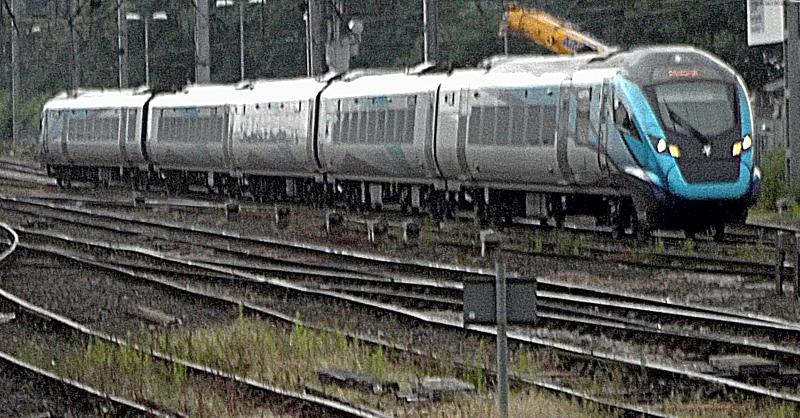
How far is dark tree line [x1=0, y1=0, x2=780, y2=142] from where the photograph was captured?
6134 centimetres

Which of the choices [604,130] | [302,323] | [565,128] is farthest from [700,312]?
[565,128]

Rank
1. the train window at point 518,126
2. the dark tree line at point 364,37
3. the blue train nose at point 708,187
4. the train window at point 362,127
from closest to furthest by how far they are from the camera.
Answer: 1. the blue train nose at point 708,187
2. the train window at point 518,126
3. the train window at point 362,127
4. the dark tree line at point 364,37

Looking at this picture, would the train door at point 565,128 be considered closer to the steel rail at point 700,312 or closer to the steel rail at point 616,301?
the steel rail at point 616,301

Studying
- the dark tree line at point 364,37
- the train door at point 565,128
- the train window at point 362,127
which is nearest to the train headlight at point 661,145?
the train door at point 565,128

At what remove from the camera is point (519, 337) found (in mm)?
14594

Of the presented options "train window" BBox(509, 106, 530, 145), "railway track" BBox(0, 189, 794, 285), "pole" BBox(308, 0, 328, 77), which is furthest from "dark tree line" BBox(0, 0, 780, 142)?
"railway track" BBox(0, 189, 794, 285)

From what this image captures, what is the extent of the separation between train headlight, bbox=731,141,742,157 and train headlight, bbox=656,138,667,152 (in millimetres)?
1014

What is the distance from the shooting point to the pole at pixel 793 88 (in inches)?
1139

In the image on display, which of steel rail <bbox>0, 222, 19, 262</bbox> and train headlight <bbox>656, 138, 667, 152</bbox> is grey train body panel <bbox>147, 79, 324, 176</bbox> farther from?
train headlight <bbox>656, 138, 667, 152</bbox>

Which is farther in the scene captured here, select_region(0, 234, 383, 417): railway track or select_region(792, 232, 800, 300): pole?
select_region(792, 232, 800, 300): pole

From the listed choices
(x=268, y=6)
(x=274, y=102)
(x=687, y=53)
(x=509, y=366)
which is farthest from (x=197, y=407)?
(x=268, y=6)

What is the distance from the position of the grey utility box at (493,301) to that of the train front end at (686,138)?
40.8ft

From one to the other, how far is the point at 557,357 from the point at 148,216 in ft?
68.6

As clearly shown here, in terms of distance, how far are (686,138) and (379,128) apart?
31.9 feet
